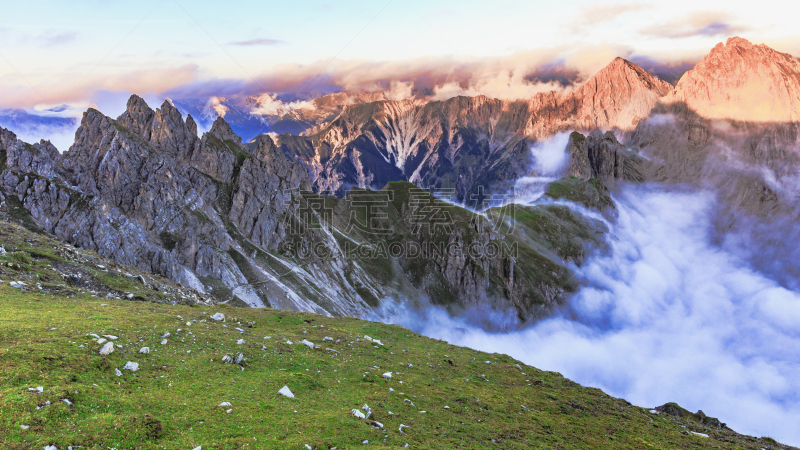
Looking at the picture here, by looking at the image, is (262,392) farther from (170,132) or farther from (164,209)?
(170,132)

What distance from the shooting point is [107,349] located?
2558 cm

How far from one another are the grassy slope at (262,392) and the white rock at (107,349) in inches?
19.3

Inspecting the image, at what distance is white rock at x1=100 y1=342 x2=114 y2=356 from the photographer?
25.3 m

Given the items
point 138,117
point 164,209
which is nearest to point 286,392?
point 164,209

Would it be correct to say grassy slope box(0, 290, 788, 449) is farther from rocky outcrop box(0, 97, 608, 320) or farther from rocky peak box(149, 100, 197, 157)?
rocky peak box(149, 100, 197, 157)

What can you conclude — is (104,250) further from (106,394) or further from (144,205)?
(106,394)

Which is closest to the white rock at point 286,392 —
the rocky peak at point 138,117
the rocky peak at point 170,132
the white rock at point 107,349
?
the white rock at point 107,349

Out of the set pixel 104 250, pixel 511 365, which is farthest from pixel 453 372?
pixel 104 250

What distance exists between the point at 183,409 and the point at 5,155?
145210 millimetres

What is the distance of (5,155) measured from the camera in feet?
389

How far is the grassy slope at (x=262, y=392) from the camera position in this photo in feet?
62.4

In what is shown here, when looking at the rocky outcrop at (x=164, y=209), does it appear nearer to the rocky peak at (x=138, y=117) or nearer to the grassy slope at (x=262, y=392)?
the rocky peak at (x=138, y=117)

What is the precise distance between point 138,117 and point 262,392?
663 ft

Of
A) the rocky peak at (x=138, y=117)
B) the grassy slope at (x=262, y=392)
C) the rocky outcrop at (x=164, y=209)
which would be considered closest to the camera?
the grassy slope at (x=262, y=392)
